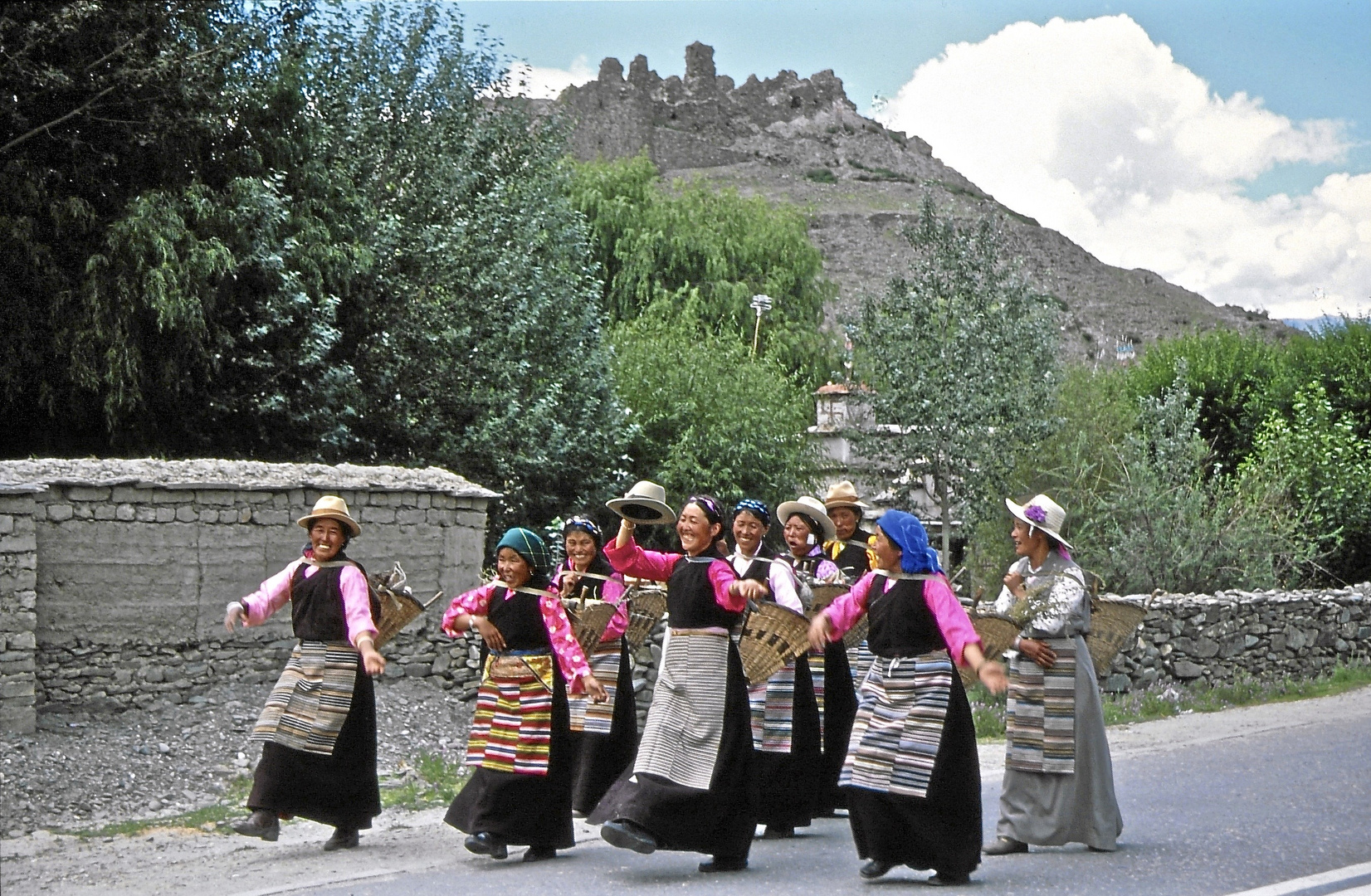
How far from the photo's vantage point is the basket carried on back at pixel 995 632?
25.1ft

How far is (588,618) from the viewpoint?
329 inches

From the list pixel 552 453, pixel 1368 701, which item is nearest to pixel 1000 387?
pixel 552 453

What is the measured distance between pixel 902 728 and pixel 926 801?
34 cm

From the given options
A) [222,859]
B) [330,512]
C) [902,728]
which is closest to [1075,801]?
[902,728]

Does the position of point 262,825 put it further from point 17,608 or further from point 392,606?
point 17,608

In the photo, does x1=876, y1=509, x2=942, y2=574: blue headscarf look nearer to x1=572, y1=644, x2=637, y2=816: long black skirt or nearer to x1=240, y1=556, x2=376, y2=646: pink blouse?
x1=572, y1=644, x2=637, y2=816: long black skirt

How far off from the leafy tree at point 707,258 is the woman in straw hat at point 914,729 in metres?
29.3

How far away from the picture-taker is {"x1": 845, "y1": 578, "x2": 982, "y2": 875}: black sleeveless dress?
22.1 ft

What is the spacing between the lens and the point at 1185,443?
19.1 metres

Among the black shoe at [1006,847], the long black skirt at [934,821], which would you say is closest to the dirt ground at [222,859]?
the long black skirt at [934,821]

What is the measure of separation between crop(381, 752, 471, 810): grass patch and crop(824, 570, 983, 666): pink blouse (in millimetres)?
3372

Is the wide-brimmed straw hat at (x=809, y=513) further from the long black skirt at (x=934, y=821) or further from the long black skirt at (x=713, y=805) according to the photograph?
the long black skirt at (x=934, y=821)

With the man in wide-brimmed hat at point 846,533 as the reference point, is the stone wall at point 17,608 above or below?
below

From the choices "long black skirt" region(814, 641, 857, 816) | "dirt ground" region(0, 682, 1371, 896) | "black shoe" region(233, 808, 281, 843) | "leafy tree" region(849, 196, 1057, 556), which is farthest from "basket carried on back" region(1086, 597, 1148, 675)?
"leafy tree" region(849, 196, 1057, 556)
